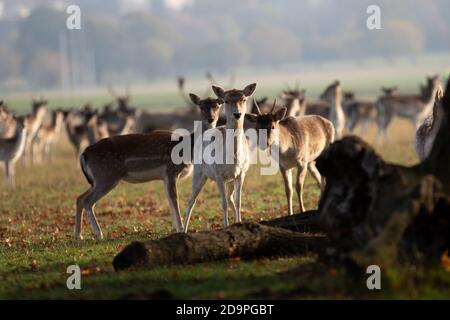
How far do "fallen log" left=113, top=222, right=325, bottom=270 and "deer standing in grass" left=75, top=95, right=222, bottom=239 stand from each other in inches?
110

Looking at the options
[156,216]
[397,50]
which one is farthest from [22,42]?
[156,216]

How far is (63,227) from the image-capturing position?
1352cm

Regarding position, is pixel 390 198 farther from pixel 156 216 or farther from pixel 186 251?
pixel 156 216

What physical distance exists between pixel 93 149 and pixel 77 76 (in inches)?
5345

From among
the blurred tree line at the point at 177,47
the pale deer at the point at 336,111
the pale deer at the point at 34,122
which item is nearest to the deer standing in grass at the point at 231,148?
the pale deer at the point at 336,111

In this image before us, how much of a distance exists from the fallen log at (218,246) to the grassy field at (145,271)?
0.40 ft

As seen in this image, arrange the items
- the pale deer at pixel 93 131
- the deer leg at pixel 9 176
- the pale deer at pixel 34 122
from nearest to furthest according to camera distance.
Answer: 1. the deer leg at pixel 9 176
2. the pale deer at pixel 93 131
3. the pale deer at pixel 34 122

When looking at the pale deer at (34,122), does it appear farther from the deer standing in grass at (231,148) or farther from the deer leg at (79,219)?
the deer standing in grass at (231,148)

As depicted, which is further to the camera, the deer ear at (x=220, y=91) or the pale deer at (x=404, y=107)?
the pale deer at (x=404, y=107)

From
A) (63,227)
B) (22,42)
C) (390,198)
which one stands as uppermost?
(22,42)

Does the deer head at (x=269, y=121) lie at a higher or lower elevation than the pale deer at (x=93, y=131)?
higher

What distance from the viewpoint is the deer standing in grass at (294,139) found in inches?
488

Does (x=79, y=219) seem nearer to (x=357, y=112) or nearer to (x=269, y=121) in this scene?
(x=269, y=121)

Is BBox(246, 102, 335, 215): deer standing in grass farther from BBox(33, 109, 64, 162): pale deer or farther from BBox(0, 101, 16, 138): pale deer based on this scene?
BBox(33, 109, 64, 162): pale deer
